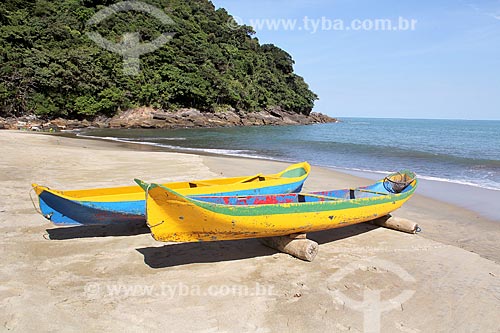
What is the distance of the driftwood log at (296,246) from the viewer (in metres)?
4.62

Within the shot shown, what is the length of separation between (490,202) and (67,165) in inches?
493

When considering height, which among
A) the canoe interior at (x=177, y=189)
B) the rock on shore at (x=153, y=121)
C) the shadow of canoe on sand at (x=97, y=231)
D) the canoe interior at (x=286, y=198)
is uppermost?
the rock on shore at (x=153, y=121)

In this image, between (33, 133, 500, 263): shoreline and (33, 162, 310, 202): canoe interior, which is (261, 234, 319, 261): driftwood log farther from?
(33, 133, 500, 263): shoreline

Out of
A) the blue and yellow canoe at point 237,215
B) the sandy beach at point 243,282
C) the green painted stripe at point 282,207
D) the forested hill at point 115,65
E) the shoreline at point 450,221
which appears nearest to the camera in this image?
the sandy beach at point 243,282

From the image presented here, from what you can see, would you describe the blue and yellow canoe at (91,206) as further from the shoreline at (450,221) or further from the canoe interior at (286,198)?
the shoreline at (450,221)

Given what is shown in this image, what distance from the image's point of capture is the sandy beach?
3.29m

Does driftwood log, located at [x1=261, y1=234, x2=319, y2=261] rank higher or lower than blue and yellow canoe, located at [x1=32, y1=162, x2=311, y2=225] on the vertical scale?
lower

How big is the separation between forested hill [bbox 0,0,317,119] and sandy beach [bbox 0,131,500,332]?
138 feet

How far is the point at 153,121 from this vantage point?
155 feet

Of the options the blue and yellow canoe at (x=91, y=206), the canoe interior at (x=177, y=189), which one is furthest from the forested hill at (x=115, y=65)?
the blue and yellow canoe at (x=91, y=206)

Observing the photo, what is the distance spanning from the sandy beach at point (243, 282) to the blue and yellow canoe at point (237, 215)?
45 cm

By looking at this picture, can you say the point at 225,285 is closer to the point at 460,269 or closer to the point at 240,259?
the point at 240,259

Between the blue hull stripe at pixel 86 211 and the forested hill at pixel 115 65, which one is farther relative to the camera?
the forested hill at pixel 115 65

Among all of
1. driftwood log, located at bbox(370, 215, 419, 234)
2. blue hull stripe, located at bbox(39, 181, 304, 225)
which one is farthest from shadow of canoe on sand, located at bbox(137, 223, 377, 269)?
driftwood log, located at bbox(370, 215, 419, 234)
